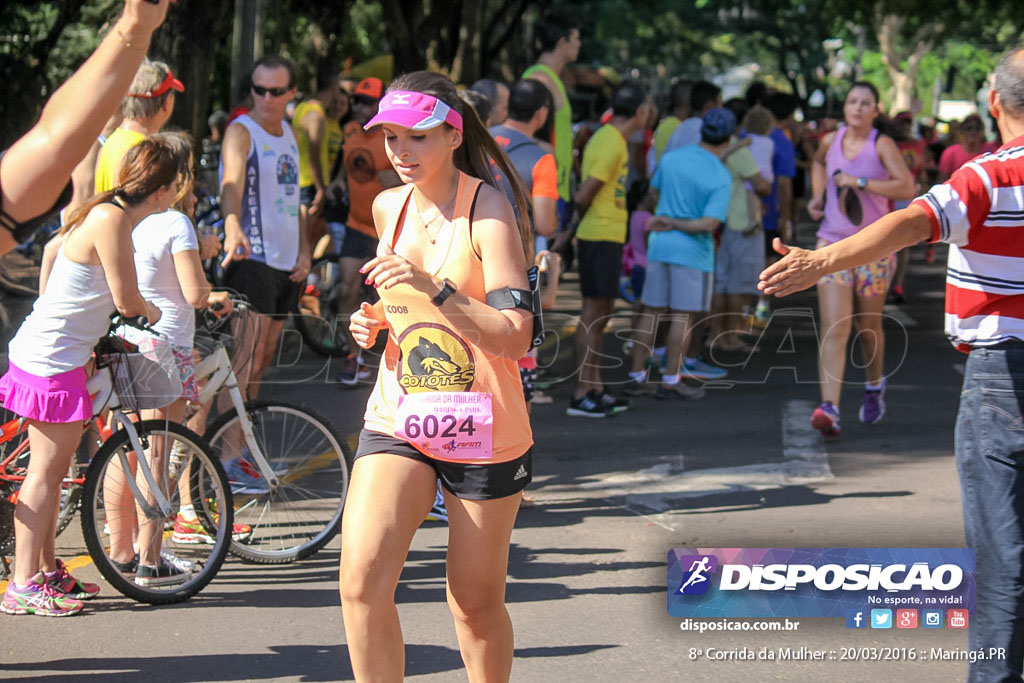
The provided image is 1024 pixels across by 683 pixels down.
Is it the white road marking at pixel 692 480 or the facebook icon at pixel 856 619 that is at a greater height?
the facebook icon at pixel 856 619

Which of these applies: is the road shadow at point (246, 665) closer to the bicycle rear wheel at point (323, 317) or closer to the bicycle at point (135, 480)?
the bicycle at point (135, 480)

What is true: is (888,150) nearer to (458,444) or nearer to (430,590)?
(430,590)

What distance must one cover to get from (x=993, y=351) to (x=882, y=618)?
52.9 inches

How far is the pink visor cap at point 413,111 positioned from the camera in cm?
346

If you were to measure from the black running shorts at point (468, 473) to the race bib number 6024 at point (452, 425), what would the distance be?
33 millimetres

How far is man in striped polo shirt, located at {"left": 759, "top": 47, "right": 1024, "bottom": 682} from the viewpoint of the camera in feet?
11.2

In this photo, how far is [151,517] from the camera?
5031mm

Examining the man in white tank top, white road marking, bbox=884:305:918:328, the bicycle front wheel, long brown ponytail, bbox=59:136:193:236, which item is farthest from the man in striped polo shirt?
white road marking, bbox=884:305:918:328

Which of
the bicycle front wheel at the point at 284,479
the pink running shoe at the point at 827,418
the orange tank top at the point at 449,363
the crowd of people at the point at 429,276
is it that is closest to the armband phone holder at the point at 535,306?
the crowd of people at the point at 429,276

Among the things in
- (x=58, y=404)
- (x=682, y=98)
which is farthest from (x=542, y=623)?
(x=682, y=98)

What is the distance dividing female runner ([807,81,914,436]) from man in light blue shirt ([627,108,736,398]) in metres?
0.98

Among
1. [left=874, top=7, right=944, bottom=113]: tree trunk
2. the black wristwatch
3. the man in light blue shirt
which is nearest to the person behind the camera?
the black wristwatch

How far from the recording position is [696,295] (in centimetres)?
911

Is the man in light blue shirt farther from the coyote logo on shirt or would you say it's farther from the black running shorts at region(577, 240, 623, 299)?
the coyote logo on shirt
